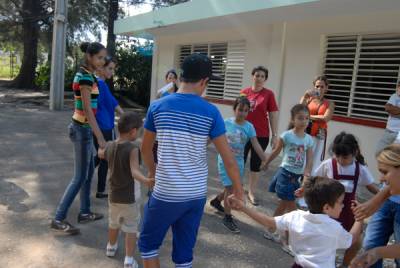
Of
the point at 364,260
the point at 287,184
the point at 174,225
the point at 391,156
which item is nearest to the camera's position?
the point at 364,260

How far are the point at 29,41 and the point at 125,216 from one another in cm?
2220

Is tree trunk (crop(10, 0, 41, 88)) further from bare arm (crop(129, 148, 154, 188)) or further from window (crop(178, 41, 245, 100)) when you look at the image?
bare arm (crop(129, 148, 154, 188))

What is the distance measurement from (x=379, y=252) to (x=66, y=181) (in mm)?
4477

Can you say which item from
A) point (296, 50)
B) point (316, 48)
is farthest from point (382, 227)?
point (296, 50)

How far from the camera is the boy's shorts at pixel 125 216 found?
337cm

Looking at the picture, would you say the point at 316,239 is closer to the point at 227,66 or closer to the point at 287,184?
the point at 287,184

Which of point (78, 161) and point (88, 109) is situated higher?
point (88, 109)

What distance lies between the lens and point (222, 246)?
13.0ft

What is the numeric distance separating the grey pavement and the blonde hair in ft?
5.45

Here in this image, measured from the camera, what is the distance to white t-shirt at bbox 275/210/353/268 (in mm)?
2207

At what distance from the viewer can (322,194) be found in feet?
7.47

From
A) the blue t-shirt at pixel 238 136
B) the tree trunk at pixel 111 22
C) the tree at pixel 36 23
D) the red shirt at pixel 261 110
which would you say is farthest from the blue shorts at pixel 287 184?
the tree at pixel 36 23

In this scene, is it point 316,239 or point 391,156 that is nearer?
point 316,239

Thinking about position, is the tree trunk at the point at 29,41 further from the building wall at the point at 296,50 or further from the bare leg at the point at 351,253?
the bare leg at the point at 351,253
